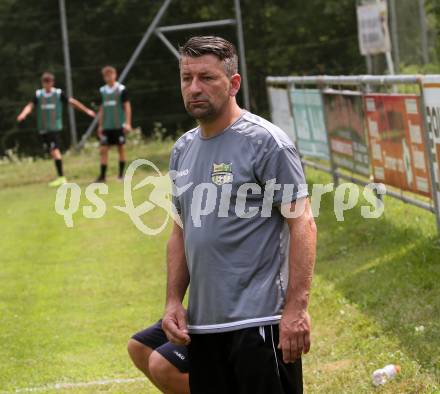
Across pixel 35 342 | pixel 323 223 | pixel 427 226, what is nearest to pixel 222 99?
pixel 35 342

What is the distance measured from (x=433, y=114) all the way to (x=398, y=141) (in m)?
1.58

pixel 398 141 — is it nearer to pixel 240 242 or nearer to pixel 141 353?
pixel 141 353

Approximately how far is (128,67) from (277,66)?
452cm

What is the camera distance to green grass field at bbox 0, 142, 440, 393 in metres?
7.96

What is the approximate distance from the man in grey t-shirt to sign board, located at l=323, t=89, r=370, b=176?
8.17m

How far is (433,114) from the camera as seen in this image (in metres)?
10.1

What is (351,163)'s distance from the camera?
1422 centimetres

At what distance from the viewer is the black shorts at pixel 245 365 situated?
4.94 metres

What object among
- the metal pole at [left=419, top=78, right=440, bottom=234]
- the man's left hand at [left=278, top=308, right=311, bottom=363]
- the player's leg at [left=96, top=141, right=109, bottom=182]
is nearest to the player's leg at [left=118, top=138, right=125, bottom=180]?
the player's leg at [left=96, top=141, right=109, bottom=182]

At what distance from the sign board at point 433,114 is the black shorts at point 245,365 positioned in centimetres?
530

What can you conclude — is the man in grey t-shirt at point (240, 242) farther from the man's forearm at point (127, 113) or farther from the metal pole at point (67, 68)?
the metal pole at point (67, 68)

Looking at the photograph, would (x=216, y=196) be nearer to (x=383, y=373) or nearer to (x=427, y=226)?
(x=383, y=373)

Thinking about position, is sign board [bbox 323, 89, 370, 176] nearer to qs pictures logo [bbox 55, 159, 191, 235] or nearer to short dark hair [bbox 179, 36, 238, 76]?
qs pictures logo [bbox 55, 159, 191, 235]

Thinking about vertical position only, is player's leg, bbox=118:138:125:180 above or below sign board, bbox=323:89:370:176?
below
